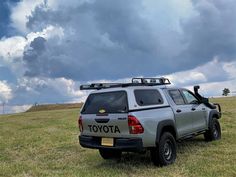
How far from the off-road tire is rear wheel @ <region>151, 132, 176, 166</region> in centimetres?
285

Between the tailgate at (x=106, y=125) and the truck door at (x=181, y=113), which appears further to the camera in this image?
the truck door at (x=181, y=113)

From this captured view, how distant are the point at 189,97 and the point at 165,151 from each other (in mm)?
2527

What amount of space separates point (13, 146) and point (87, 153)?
393 cm

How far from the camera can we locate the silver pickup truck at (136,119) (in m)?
7.68

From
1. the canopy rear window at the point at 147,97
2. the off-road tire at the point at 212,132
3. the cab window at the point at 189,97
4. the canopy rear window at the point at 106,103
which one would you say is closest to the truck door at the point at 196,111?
the cab window at the point at 189,97

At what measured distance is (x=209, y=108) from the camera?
11195mm

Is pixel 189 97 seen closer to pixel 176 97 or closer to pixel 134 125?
pixel 176 97

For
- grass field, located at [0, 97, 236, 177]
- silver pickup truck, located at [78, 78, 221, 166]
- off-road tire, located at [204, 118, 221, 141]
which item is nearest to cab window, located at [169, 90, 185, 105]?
silver pickup truck, located at [78, 78, 221, 166]

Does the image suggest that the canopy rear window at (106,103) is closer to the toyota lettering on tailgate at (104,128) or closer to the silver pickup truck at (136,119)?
the silver pickup truck at (136,119)

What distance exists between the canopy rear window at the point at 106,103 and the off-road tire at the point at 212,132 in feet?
13.7

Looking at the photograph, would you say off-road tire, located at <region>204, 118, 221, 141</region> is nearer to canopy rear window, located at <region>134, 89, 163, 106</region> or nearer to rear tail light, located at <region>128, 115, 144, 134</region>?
canopy rear window, located at <region>134, 89, 163, 106</region>

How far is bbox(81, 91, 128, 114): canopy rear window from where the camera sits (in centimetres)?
792

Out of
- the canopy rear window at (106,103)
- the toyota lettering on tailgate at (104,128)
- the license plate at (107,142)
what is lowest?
the license plate at (107,142)

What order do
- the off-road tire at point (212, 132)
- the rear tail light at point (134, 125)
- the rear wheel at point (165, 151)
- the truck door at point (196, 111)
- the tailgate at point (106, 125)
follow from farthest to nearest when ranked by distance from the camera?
1. the off-road tire at point (212, 132)
2. the truck door at point (196, 111)
3. the rear wheel at point (165, 151)
4. the tailgate at point (106, 125)
5. the rear tail light at point (134, 125)
